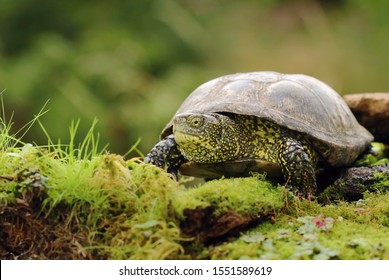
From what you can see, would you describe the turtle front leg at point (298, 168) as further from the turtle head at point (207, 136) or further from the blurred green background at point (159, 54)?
the blurred green background at point (159, 54)

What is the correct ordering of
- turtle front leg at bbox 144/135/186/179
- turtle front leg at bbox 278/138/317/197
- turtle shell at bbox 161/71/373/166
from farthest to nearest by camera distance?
turtle front leg at bbox 144/135/186/179 < turtle shell at bbox 161/71/373/166 < turtle front leg at bbox 278/138/317/197

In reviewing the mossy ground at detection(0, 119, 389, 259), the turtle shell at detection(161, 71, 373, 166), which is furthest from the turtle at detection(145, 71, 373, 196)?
the mossy ground at detection(0, 119, 389, 259)

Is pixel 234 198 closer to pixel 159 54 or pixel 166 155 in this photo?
pixel 166 155

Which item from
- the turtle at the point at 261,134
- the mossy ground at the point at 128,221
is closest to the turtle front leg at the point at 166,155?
the turtle at the point at 261,134

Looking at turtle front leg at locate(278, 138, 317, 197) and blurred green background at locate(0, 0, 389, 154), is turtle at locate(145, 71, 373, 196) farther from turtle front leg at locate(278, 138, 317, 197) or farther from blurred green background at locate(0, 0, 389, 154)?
blurred green background at locate(0, 0, 389, 154)

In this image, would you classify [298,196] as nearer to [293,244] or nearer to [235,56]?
[293,244]

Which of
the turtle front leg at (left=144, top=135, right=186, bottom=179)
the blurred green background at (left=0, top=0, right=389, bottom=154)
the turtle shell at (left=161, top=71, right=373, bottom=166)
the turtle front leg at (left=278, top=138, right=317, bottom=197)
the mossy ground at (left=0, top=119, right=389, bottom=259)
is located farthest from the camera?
the blurred green background at (left=0, top=0, right=389, bottom=154)

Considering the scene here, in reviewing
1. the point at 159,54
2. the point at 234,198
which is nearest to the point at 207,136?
the point at 234,198
